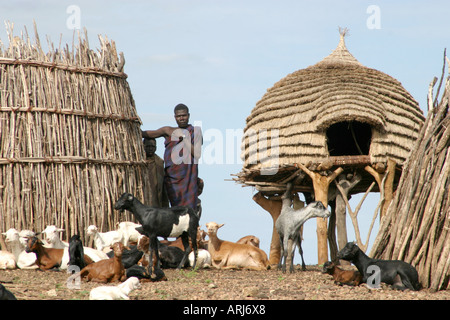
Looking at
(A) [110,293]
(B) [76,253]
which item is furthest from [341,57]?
(A) [110,293]

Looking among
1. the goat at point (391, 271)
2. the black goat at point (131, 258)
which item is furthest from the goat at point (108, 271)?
the goat at point (391, 271)

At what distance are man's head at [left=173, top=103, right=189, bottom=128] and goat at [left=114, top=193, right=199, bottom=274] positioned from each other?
3332 millimetres

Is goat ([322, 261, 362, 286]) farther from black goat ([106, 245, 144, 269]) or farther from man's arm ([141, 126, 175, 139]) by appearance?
man's arm ([141, 126, 175, 139])

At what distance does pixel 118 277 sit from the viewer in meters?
9.34

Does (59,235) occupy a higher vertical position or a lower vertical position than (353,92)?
lower

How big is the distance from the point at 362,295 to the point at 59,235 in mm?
6209

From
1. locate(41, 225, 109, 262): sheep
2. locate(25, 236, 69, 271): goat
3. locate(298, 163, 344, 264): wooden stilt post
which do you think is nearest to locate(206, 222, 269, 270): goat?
locate(41, 225, 109, 262): sheep

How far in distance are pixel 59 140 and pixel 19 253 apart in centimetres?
228

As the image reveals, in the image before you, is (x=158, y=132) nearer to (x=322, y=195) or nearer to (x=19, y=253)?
(x=322, y=195)

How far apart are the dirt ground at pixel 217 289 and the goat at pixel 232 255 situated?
5.33ft

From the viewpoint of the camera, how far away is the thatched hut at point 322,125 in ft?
49.3

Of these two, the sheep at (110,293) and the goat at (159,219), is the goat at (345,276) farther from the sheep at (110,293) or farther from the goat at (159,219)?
the sheep at (110,293)
